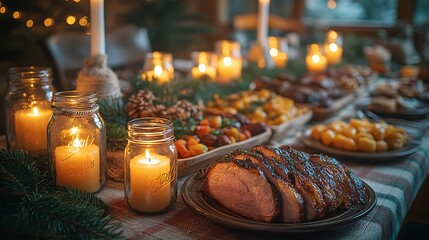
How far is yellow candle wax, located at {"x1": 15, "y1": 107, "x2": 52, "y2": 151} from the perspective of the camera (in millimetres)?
1335

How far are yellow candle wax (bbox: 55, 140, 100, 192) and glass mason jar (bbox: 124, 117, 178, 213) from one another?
12cm

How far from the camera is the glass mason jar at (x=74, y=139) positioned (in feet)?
3.74

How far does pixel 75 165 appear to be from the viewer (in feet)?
3.78

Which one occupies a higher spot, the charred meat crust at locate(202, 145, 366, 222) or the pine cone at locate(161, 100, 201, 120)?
the pine cone at locate(161, 100, 201, 120)

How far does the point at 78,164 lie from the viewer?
45.4 inches

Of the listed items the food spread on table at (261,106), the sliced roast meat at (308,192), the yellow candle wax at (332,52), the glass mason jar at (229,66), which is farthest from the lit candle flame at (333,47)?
the sliced roast meat at (308,192)

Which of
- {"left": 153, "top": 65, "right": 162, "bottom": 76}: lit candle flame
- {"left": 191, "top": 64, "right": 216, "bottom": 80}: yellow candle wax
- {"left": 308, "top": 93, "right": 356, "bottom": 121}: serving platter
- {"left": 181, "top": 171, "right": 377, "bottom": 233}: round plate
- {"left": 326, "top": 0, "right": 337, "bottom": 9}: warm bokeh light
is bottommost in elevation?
{"left": 181, "top": 171, "right": 377, "bottom": 233}: round plate

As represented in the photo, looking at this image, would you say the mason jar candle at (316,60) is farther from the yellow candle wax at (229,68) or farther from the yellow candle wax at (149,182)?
the yellow candle wax at (149,182)

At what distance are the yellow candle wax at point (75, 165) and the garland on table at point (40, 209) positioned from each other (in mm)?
31

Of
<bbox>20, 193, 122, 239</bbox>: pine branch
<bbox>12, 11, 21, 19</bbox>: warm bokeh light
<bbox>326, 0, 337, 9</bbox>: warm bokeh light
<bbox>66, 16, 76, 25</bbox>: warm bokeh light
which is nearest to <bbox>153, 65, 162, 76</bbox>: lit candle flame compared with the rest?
<bbox>20, 193, 122, 239</bbox>: pine branch

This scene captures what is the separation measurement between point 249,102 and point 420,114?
2.73 feet

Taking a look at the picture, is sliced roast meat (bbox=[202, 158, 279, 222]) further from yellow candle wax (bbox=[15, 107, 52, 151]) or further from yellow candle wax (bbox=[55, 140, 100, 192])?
yellow candle wax (bbox=[15, 107, 52, 151])

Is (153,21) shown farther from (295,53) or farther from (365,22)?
(365,22)

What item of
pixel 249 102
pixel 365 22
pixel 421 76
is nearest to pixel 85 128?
pixel 249 102
